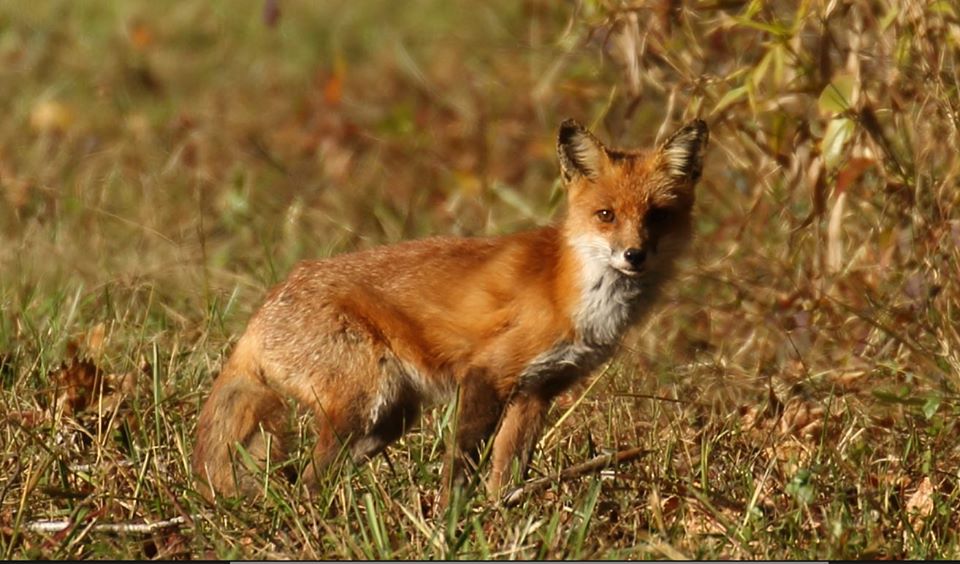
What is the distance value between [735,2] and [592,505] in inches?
92.8

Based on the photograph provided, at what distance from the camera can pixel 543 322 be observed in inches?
211

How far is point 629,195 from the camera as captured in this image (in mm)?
5434

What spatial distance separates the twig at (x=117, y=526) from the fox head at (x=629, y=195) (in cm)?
169

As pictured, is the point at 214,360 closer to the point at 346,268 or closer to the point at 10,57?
→ the point at 346,268

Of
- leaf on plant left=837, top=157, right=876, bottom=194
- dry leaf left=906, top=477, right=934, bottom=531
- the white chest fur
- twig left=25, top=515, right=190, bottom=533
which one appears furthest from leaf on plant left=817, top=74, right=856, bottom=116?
twig left=25, top=515, right=190, bottom=533

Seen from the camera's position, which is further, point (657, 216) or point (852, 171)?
point (852, 171)

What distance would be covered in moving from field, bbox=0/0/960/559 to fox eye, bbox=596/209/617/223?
631 millimetres

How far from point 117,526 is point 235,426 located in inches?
29.3

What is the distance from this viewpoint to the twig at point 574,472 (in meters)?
4.83

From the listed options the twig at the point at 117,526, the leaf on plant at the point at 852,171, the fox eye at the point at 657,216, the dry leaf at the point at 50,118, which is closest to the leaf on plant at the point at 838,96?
the leaf on plant at the point at 852,171

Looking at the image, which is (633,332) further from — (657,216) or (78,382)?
(78,382)

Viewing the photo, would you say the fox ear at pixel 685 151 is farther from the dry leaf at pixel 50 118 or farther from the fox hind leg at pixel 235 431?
the dry leaf at pixel 50 118

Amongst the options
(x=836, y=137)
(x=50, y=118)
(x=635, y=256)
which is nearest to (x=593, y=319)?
(x=635, y=256)

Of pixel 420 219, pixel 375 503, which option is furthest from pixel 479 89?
pixel 375 503
